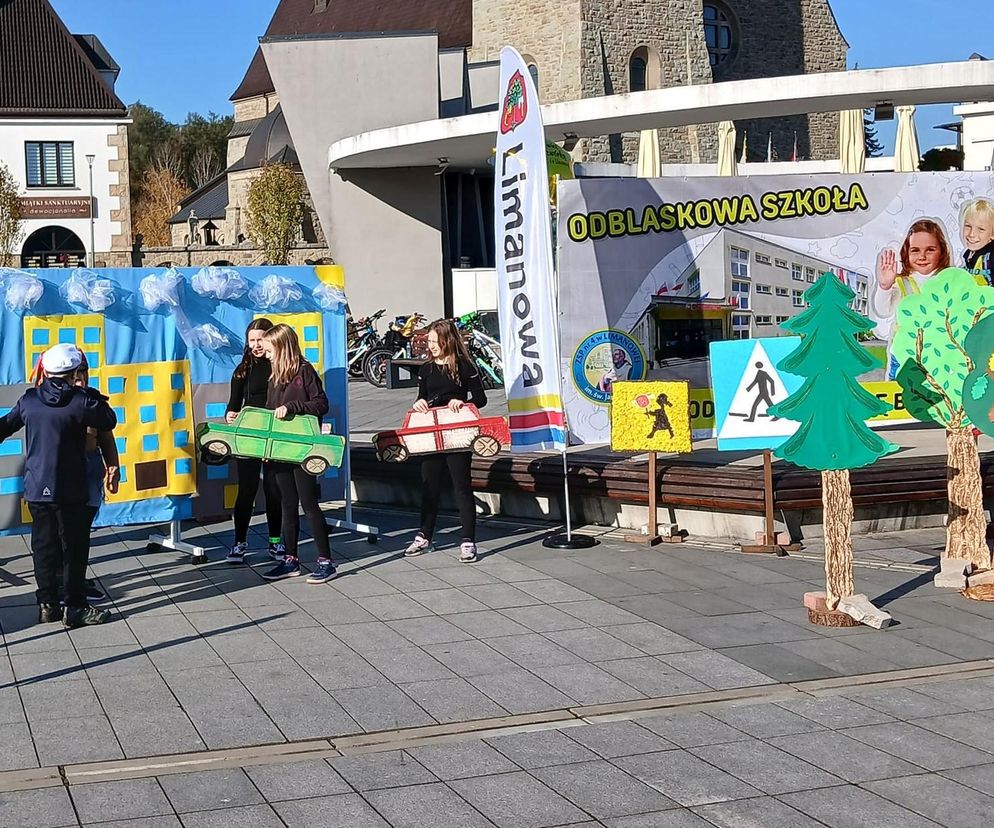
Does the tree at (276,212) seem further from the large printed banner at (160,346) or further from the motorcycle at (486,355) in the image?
the large printed banner at (160,346)

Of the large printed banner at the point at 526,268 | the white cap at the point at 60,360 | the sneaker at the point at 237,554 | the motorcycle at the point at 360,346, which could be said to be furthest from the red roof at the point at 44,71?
the white cap at the point at 60,360

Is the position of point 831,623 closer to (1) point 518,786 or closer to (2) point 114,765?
(1) point 518,786

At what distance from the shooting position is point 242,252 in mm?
61531

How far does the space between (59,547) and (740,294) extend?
284 inches

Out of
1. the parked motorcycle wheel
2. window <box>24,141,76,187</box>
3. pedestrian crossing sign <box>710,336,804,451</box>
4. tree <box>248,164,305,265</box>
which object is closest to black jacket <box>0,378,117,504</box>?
pedestrian crossing sign <box>710,336,804,451</box>

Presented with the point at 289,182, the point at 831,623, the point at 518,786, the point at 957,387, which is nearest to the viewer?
the point at 518,786

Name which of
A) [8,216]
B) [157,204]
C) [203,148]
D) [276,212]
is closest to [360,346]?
[8,216]

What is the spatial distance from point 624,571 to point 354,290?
78.2 ft

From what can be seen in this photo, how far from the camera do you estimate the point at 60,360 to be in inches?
298

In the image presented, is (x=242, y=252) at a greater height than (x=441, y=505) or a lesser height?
greater

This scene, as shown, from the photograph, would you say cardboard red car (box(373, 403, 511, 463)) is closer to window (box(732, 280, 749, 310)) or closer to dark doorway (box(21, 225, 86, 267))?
window (box(732, 280, 749, 310))

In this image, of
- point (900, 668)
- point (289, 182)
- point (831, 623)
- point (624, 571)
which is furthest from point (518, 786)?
→ point (289, 182)

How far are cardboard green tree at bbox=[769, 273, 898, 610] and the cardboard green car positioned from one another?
3048 millimetres

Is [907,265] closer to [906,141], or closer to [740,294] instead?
[740,294]
